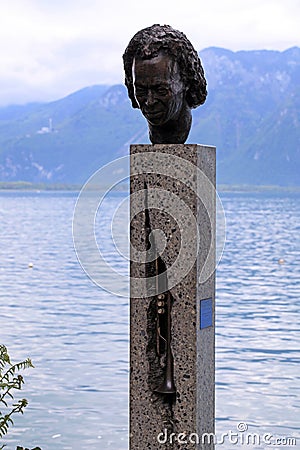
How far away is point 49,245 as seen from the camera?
2916 cm

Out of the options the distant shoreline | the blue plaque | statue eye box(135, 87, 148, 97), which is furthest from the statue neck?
the distant shoreline

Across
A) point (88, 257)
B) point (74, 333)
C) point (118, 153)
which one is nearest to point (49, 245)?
point (74, 333)

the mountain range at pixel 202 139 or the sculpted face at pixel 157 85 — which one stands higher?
the mountain range at pixel 202 139

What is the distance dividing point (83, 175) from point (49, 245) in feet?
405

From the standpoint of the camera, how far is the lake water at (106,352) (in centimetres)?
Answer: 818

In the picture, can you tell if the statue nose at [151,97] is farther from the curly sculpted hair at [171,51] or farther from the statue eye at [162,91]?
the curly sculpted hair at [171,51]

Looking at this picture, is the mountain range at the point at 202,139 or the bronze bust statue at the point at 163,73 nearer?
the bronze bust statue at the point at 163,73

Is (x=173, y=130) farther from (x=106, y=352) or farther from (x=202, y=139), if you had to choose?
(x=202, y=139)

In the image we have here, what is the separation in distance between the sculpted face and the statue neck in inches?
4.8

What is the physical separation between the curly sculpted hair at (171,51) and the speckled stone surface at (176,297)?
1.21 feet

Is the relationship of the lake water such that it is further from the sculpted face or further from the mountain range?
the mountain range

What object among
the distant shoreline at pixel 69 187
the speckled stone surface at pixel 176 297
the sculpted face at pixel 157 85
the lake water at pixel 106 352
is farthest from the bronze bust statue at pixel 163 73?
the distant shoreline at pixel 69 187

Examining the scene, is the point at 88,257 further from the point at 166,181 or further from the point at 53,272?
the point at 53,272

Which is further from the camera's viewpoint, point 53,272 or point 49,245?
point 49,245
